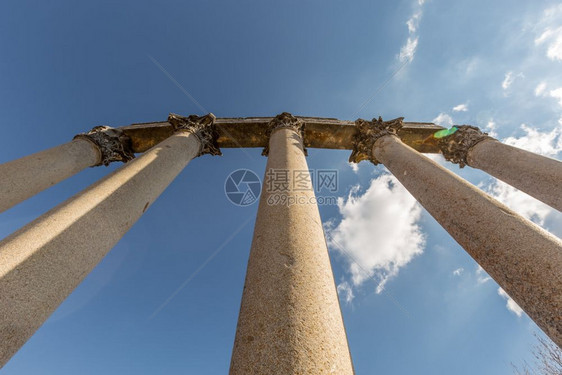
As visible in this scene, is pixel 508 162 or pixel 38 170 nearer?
pixel 38 170

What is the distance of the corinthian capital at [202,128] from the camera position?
2008 cm

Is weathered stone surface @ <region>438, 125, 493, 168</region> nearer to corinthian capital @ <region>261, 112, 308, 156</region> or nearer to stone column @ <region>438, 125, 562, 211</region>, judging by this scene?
stone column @ <region>438, 125, 562, 211</region>

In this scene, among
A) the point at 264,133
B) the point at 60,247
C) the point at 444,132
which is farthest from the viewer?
the point at 264,133

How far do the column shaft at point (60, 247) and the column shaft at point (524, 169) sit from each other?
20.5 meters

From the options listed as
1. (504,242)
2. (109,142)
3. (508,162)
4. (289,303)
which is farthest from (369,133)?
(109,142)

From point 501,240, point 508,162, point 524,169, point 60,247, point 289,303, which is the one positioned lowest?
point 289,303

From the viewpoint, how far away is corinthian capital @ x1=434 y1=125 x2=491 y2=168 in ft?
64.4

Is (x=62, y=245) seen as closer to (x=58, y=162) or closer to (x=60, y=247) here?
(x=60, y=247)

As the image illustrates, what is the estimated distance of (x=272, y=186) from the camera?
9977mm

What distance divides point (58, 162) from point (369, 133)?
72.1 ft

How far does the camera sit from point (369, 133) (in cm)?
2073

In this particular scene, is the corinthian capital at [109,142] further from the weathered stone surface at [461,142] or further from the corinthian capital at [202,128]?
the weathered stone surface at [461,142]

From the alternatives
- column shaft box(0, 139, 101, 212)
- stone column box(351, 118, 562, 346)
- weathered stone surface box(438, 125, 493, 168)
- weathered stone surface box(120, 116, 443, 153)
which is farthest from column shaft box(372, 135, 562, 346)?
column shaft box(0, 139, 101, 212)

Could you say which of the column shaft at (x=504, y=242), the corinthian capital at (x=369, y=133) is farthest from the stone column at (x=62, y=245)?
the corinthian capital at (x=369, y=133)
